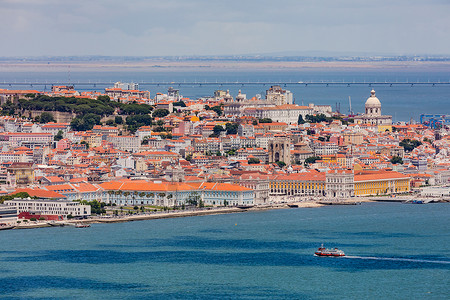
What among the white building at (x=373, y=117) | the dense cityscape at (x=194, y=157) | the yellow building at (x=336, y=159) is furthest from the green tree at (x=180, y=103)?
the yellow building at (x=336, y=159)

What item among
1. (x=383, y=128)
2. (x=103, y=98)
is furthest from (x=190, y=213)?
(x=383, y=128)

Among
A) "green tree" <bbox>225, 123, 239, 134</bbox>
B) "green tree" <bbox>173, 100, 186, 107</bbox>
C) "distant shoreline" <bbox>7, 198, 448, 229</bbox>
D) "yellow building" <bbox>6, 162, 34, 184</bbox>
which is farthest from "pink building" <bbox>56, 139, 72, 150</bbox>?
"distant shoreline" <bbox>7, 198, 448, 229</bbox>

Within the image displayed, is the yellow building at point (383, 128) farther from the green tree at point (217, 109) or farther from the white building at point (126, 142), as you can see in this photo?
the white building at point (126, 142)

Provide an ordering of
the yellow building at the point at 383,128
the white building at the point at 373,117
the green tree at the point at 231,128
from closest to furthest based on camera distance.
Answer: the green tree at the point at 231,128
the yellow building at the point at 383,128
the white building at the point at 373,117

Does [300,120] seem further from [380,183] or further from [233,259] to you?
[233,259]

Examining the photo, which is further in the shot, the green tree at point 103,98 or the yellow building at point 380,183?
the green tree at point 103,98

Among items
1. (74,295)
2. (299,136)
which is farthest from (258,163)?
(74,295)
